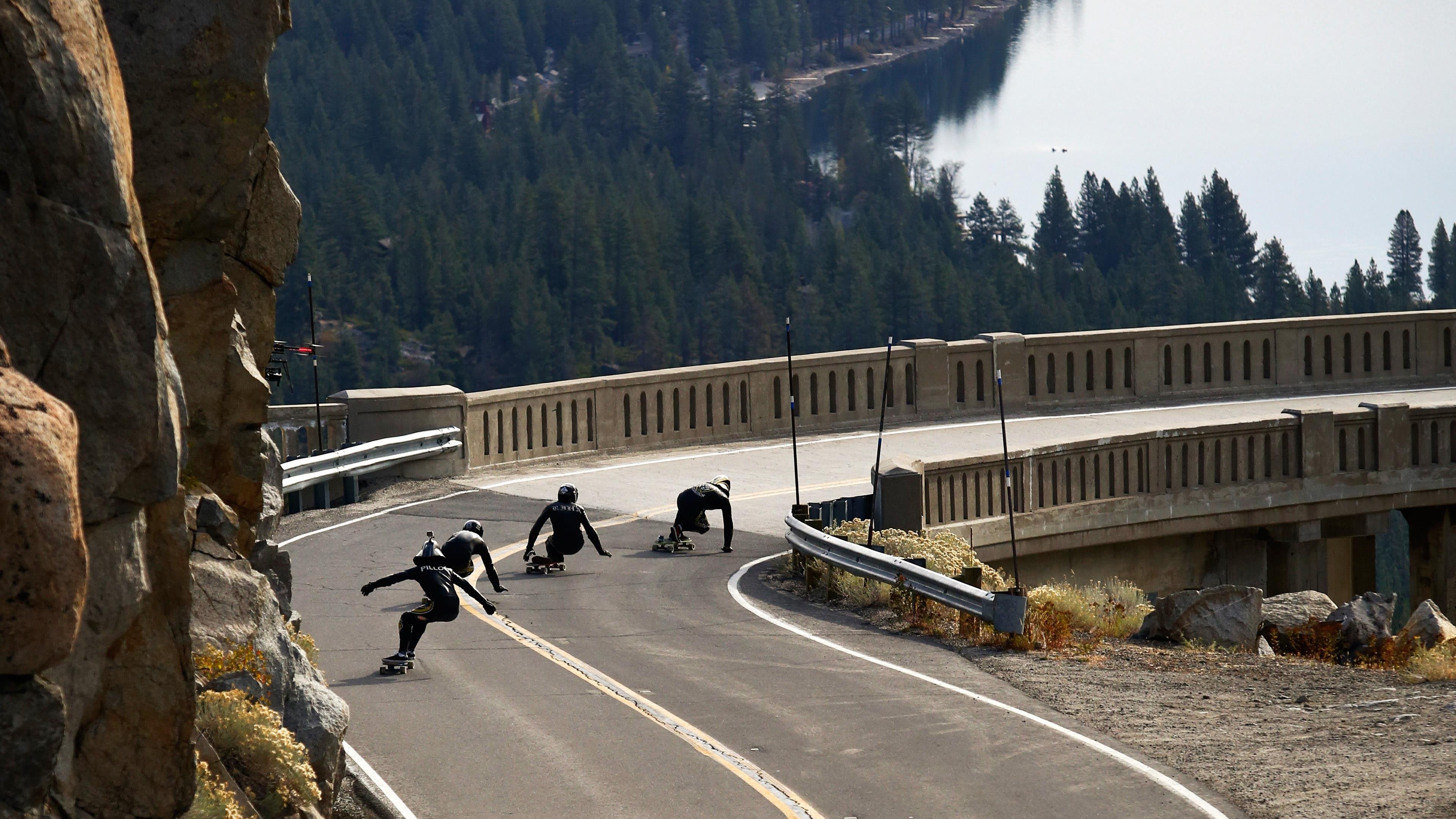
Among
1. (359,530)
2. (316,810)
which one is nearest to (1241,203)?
(359,530)

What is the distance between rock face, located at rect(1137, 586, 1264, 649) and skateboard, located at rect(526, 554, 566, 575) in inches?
255

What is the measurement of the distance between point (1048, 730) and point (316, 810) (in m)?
5.71

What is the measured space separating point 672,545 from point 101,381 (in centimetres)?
1346

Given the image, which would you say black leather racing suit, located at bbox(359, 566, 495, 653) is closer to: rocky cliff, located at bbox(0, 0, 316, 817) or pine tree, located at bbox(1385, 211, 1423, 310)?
rocky cliff, located at bbox(0, 0, 316, 817)

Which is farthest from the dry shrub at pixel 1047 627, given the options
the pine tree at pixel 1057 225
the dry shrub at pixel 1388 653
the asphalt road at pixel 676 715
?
the pine tree at pixel 1057 225

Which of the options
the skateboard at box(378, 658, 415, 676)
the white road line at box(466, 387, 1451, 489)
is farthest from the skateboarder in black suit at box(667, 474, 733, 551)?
the skateboard at box(378, 658, 415, 676)

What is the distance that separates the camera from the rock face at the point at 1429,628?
54.6ft

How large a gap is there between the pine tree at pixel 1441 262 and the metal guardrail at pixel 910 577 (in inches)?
4802

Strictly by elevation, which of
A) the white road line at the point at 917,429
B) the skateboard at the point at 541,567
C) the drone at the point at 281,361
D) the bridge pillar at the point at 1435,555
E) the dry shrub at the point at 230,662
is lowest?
the bridge pillar at the point at 1435,555

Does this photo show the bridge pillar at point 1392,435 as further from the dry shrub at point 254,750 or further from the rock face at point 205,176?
the dry shrub at point 254,750

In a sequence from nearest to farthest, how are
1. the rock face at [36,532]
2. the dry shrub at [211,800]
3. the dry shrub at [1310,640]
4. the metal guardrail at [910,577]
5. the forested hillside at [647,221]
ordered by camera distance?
the rock face at [36,532]
the dry shrub at [211,800]
the metal guardrail at [910,577]
the dry shrub at [1310,640]
the forested hillside at [647,221]

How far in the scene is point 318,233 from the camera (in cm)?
12625

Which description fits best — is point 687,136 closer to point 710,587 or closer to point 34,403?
point 710,587

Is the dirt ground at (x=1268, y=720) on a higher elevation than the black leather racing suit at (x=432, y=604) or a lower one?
lower
